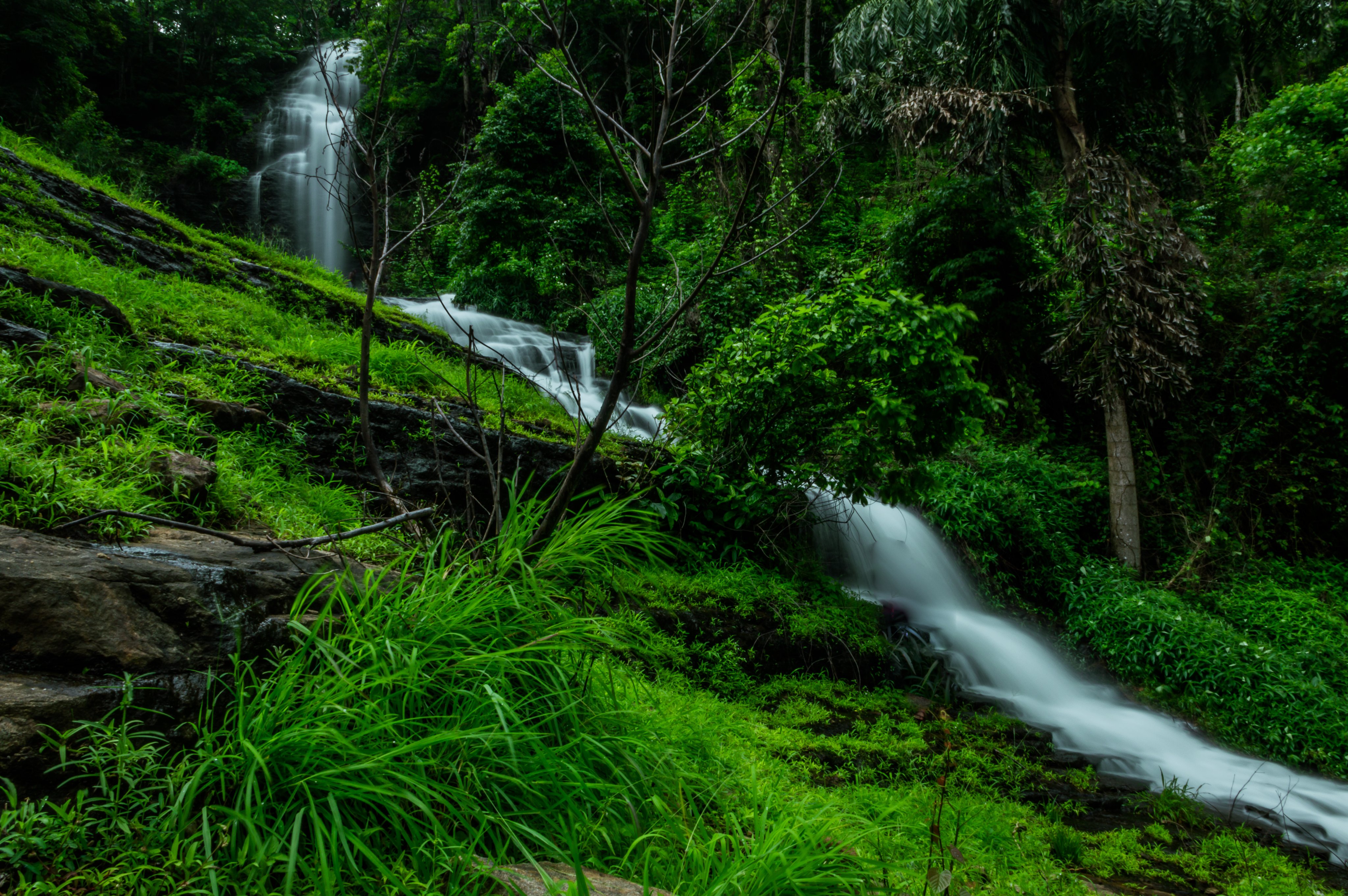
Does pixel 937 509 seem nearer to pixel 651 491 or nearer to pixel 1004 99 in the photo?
pixel 651 491

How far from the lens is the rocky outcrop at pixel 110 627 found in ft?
5.05

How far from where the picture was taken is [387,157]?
139 inches

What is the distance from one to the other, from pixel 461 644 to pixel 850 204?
16291 mm

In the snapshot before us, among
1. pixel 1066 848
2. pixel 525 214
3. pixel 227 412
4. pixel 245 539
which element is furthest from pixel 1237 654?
pixel 525 214

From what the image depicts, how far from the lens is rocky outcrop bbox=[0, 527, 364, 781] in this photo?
1.54 metres

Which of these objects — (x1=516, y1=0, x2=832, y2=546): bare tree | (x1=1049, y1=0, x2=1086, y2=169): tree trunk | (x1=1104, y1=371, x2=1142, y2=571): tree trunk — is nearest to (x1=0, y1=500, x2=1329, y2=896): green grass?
(x1=516, y1=0, x2=832, y2=546): bare tree

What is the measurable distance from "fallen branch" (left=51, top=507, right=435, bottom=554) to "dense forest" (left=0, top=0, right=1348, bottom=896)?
49 millimetres

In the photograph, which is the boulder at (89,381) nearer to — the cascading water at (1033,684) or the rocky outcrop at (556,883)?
the cascading water at (1033,684)

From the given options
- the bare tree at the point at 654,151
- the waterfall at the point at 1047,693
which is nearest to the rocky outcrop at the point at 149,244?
the bare tree at the point at 654,151

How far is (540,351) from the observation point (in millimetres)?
10945

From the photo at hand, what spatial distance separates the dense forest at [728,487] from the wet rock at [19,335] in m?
0.02

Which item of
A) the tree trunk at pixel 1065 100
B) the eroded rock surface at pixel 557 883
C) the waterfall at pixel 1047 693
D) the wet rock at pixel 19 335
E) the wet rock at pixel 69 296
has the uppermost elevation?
the tree trunk at pixel 1065 100

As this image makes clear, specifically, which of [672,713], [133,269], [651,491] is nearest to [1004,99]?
[651,491]

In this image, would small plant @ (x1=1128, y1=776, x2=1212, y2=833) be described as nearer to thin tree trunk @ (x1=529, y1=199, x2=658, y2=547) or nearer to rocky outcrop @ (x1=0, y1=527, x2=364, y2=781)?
thin tree trunk @ (x1=529, y1=199, x2=658, y2=547)
